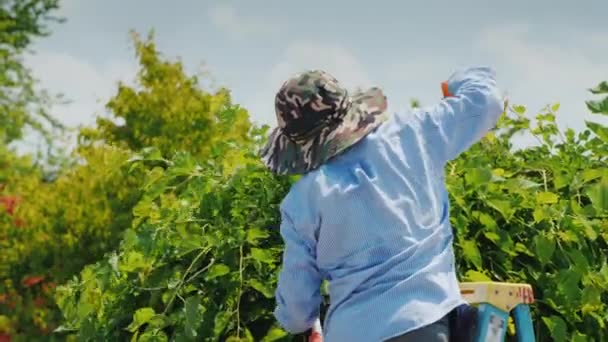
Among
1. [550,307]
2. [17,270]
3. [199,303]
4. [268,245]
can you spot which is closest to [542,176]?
[550,307]

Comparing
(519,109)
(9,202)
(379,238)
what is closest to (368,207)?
(379,238)

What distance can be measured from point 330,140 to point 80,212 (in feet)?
18.4

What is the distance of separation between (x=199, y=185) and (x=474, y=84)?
1252 millimetres

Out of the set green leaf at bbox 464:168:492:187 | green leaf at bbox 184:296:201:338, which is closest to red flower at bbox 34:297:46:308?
green leaf at bbox 184:296:201:338

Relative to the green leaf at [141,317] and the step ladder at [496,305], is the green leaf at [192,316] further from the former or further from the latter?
the step ladder at [496,305]

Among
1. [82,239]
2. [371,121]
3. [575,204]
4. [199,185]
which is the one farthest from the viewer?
[82,239]

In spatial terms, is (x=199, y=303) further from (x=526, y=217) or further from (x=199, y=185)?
(x=526, y=217)

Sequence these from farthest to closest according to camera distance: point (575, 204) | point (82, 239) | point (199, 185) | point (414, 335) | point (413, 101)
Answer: point (82, 239)
point (413, 101)
point (199, 185)
point (575, 204)
point (414, 335)

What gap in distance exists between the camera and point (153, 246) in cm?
352

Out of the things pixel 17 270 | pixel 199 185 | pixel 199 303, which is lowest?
pixel 17 270

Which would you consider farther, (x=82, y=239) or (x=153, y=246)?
(x=82, y=239)

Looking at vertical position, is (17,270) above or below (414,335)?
below

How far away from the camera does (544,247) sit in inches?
128

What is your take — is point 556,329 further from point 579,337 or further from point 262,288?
point 262,288
